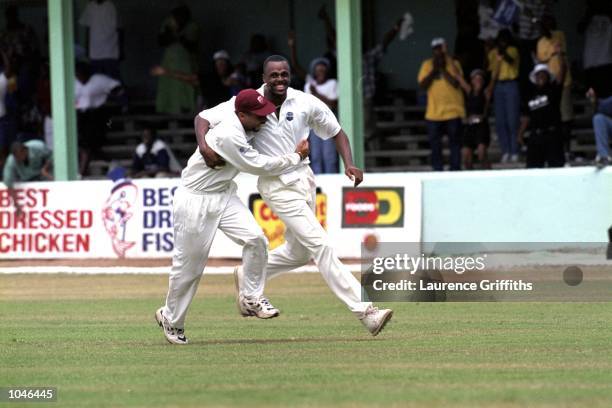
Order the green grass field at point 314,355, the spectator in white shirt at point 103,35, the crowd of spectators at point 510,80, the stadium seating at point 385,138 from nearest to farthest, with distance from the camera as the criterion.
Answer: the green grass field at point 314,355 < the crowd of spectators at point 510,80 < the stadium seating at point 385,138 < the spectator in white shirt at point 103,35

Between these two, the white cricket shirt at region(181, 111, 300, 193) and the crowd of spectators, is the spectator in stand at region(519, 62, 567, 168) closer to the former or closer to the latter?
the crowd of spectators

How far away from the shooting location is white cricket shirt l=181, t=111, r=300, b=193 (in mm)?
11328

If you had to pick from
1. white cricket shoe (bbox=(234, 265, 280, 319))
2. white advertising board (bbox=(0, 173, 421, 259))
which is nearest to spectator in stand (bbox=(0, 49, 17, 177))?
white advertising board (bbox=(0, 173, 421, 259))

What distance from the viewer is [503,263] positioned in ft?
64.8

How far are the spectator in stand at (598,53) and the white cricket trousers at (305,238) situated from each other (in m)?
11.5

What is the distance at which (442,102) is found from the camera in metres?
22.9

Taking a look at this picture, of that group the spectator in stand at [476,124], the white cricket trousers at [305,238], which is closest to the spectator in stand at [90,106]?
the spectator in stand at [476,124]

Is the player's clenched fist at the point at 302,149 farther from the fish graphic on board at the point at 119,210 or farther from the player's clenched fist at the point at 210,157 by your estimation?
the fish graphic on board at the point at 119,210

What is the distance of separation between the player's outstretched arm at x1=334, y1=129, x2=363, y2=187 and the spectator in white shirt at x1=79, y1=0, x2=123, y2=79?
49.3ft

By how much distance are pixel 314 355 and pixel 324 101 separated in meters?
12.8

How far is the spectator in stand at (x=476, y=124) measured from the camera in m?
23.0

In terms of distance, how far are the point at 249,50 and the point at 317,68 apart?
424 cm

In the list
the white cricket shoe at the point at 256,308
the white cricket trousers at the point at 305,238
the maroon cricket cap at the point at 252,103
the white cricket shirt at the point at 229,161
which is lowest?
the white cricket shoe at the point at 256,308

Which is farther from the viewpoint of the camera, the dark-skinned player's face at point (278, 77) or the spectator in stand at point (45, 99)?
the spectator in stand at point (45, 99)
